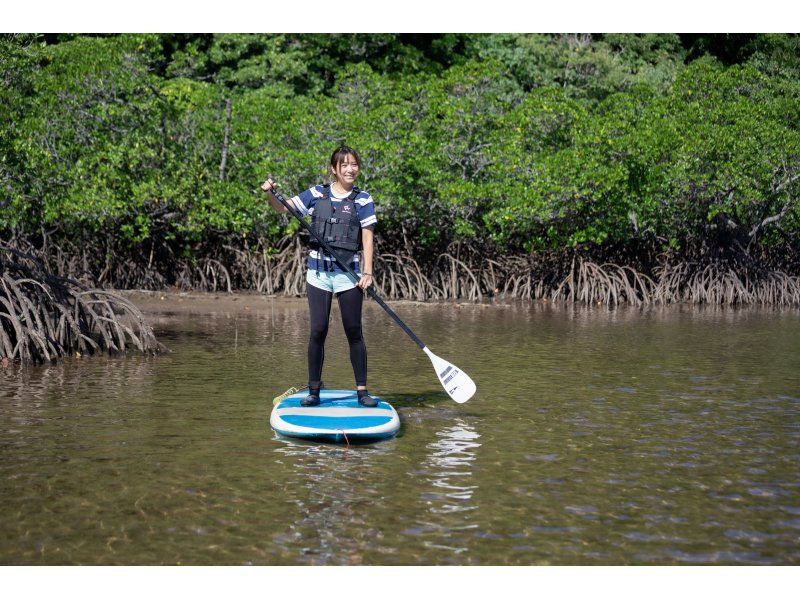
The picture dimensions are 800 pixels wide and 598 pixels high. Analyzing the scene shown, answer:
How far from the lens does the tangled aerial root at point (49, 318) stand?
11.1 m

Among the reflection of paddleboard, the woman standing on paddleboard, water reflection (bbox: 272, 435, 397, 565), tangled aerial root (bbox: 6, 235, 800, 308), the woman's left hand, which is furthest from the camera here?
tangled aerial root (bbox: 6, 235, 800, 308)

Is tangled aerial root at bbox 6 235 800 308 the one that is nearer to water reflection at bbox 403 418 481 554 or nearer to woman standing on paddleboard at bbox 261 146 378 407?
woman standing on paddleboard at bbox 261 146 378 407

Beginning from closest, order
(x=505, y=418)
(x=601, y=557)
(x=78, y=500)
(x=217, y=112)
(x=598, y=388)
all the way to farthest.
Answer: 1. (x=601, y=557)
2. (x=78, y=500)
3. (x=505, y=418)
4. (x=598, y=388)
5. (x=217, y=112)

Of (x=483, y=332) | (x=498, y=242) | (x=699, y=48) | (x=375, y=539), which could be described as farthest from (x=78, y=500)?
(x=699, y=48)

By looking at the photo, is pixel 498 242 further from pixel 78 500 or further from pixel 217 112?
pixel 78 500

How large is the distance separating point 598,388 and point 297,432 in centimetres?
353

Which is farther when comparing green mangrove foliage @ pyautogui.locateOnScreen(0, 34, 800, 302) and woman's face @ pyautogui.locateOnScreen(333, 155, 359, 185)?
green mangrove foliage @ pyautogui.locateOnScreen(0, 34, 800, 302)

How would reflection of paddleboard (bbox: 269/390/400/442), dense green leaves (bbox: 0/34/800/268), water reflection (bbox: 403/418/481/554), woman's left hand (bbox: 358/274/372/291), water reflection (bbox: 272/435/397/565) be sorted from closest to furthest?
1. water reflection (bbox: 272/435/397/565)
2. water reflection (bbox: 403/418/481/554)
3. reflection of paddleboard (bbox: 269/390/400/442)
4. woman's left hand (bbox: 358/274/372/291)
5. dense green leaves (bbox: 0/34/800/268)

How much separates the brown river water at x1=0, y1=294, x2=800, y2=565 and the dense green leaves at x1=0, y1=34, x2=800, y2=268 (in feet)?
30.1

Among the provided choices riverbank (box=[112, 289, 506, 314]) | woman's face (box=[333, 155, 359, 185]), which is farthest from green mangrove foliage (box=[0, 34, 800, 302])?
woman's face (box=[333, 155, 359, 185])

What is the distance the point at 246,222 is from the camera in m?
21.6

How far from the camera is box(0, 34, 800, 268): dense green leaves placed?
21016mm

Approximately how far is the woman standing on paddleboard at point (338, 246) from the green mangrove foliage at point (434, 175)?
13.0 metres

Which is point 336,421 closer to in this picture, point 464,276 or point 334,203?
point 334,203
